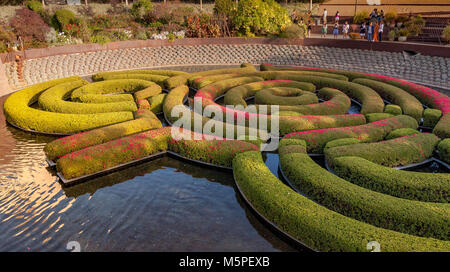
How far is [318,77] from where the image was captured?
85.5 ft

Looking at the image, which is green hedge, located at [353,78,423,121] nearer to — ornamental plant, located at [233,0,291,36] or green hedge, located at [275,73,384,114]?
green hedge, located at [275,73,384,114]

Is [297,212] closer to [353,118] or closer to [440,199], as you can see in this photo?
[440,199]

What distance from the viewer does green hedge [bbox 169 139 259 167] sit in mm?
14320

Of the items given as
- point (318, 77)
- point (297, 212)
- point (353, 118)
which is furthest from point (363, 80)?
point (297, 212)

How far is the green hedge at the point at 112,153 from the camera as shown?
1340cm

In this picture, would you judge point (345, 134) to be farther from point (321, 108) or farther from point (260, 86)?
point (260, 86)

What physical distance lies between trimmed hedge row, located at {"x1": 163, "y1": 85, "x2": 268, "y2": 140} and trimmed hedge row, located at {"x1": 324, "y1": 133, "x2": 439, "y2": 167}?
3.86 m

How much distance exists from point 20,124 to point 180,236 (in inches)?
554

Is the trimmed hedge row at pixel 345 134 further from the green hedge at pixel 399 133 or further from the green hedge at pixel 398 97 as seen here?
the green hedge at pixel 398 97

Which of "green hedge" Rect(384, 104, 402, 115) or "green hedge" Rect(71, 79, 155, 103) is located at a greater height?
"green hedge" Rect(71, 79, 155, 103)

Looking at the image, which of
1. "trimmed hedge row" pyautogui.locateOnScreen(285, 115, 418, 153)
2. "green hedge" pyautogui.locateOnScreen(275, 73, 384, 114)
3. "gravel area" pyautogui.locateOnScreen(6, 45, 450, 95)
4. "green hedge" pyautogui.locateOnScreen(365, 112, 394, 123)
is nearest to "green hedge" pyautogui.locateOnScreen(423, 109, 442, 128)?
"green hedge" pyautogui.locateOnScreen(365, 112, 394, 123)

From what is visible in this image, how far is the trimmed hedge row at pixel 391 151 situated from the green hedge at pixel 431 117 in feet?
13.1

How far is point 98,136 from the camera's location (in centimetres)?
1588

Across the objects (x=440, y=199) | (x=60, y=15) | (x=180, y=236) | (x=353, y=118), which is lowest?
(x=180, y=236)
